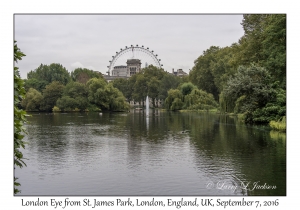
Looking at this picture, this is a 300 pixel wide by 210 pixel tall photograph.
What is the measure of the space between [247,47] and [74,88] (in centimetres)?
4715

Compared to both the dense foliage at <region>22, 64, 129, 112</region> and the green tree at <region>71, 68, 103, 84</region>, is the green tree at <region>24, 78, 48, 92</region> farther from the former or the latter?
the green tree at <region>71, 68, 103, 84</region>

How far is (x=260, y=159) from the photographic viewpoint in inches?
572

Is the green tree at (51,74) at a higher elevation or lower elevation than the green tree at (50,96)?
higher

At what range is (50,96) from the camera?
77.9 metres

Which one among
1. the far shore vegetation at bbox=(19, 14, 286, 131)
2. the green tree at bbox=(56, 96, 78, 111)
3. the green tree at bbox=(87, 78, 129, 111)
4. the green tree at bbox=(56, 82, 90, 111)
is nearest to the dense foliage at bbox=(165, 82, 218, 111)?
the far shore vegetation at bbox=(19, 14, 286, 131)

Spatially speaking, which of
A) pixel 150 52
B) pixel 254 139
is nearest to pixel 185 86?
pixel 150 52

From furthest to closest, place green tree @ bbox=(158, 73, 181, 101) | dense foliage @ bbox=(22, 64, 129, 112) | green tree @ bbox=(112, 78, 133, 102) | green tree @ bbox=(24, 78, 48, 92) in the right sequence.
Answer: green tree @ bbox=(112, 78, 133, 102) < green tree @ bbox=(158, 73, 181, 101) < green tree @ bbox=(24, 78, 48, 92) < dense foliage @ bbox=(22, 64, 129, 112)

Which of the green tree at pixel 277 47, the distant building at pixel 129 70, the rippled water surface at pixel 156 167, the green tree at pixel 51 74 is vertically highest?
the distant building at pixel 129 70

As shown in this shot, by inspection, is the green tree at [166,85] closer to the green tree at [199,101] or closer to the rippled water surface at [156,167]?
the green tree at [199,101]

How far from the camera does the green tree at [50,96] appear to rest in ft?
252

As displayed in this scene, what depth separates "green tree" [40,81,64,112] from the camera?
7675 centimetres

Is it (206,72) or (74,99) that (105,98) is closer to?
(74,99)

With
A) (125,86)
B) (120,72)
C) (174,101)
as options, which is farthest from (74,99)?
(120,72)

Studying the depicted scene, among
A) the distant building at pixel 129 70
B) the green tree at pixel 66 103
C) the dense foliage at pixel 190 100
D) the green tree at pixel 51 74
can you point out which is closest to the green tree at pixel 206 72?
the dense foliage at pixel 190 100
